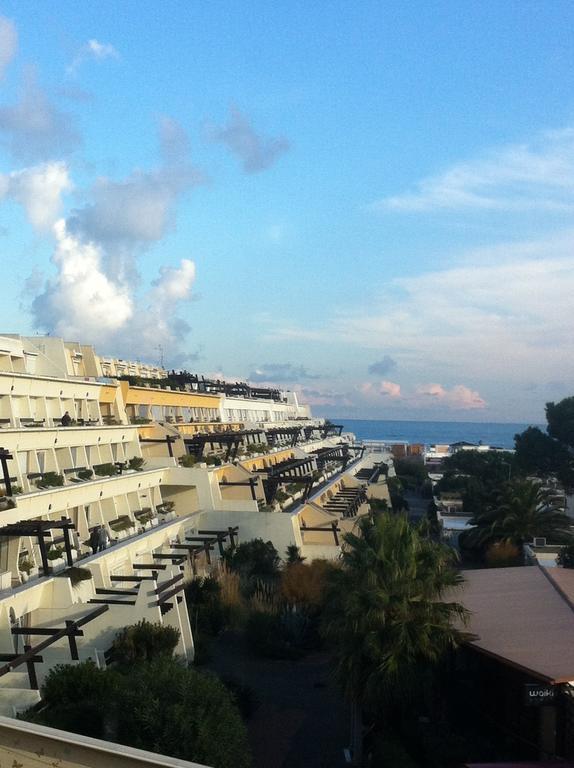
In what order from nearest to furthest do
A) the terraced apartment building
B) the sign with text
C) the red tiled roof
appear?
1. the sign with text
2. the red tiled roof
3. the terraced apartment building

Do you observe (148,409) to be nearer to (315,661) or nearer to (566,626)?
(315,661)

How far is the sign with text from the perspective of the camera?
1850 centimetres

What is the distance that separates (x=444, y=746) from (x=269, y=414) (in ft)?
227

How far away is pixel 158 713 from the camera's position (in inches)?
563

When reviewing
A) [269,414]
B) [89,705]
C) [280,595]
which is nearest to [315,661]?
[280,595]

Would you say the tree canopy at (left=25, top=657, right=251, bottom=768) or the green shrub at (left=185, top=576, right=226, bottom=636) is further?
the green shrub at (left=185, top=576, right=226, bottom=636)

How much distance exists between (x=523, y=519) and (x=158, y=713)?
35.1m

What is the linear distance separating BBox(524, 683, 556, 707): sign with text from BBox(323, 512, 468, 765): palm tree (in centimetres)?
230

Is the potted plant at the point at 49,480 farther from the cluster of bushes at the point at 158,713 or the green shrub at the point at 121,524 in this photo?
the cluster of bushes at the point at 158,713

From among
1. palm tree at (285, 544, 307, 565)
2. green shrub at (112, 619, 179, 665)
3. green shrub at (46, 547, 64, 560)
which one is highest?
green shrub at (46, 547, 64, 560)

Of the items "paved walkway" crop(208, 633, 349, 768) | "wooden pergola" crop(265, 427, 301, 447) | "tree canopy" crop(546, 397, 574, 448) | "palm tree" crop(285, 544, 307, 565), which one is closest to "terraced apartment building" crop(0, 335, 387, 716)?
"palm tree" crop(285, 544, 307, 565)

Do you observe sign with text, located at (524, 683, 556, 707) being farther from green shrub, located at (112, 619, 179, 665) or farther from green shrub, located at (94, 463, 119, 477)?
green shrub, located at (94, 463, 119, 477)

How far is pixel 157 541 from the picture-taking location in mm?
35531

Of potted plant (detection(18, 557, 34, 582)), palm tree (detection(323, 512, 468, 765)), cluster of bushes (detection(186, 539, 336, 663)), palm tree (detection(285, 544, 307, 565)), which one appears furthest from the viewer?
palm tree (detection(285, 544, 307, 565))
